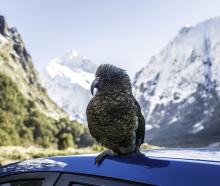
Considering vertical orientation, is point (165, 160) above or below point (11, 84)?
below

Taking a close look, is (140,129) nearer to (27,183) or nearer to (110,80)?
(110,80)

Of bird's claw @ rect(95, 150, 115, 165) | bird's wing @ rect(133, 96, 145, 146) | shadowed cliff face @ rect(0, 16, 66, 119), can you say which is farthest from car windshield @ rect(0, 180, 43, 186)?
shadowed cliff face @ rect(0, 16, 66, 119)

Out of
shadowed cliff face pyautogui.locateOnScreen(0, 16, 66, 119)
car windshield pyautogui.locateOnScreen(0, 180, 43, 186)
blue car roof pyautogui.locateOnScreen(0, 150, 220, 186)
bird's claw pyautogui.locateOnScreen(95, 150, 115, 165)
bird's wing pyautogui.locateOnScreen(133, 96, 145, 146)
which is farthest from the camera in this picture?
shadowed cliff face pyautogui.locateOnScreen(0, 16, 66, 119)

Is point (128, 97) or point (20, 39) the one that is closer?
point (128, 97)

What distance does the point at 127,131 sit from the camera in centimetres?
291

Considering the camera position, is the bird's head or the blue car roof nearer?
the blue car roof

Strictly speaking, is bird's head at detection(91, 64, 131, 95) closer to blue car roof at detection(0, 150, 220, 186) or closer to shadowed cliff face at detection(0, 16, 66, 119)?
blue car roof at detection(0, 150, 220, 186)

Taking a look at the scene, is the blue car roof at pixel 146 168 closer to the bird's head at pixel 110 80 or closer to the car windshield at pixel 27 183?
the car windshield at pixel 27 183

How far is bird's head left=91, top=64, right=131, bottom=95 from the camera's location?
9.97 feet

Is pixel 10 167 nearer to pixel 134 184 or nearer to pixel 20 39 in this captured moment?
pixel 134 184

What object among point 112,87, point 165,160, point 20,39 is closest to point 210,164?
point 165,160

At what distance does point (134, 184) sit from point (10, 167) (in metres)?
1.10

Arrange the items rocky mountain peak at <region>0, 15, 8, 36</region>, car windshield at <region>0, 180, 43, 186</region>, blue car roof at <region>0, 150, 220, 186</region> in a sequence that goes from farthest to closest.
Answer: rocky mountain peak at <region>0, 15, 8, 36</region> < car windshield at <region>0, 180, 43, 186</region> < blue car roof at <region>0, 150, 220, 186</region>

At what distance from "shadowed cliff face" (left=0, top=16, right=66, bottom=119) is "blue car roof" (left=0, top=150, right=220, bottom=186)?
7617 cm
